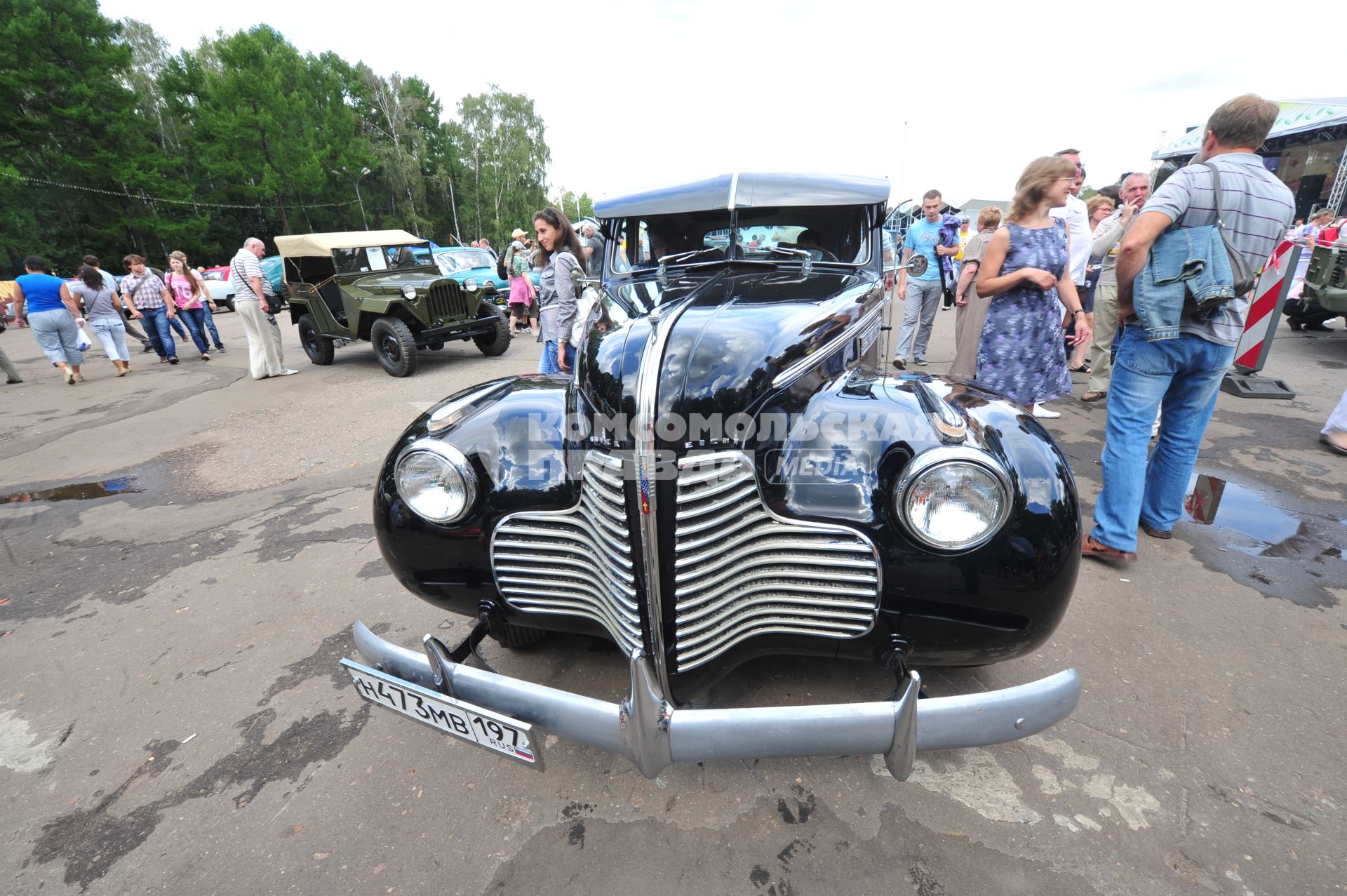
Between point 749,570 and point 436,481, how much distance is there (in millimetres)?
1034

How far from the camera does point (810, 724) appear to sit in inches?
57.7

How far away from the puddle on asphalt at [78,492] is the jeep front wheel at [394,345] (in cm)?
356

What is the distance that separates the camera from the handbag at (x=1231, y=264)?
95.8 inches

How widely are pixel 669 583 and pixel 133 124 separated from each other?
1670 inches

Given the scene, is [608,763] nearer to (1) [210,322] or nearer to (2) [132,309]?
(2) [132,309]

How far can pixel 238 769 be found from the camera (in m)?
2.02

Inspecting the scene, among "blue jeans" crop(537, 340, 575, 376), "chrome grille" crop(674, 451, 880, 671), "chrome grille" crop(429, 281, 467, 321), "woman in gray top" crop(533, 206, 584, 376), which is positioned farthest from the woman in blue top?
"chrome grille" crop(674, 451, 880, 671)

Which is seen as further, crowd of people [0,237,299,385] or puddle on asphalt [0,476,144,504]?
crowd of people [0,237,299,385]

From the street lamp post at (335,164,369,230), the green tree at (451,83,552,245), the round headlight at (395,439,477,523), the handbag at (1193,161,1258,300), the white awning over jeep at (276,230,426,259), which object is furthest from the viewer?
the green tree at (451,83,552,245)

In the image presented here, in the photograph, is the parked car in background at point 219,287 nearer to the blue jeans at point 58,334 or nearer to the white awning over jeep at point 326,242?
the blue jeans at point 58,334

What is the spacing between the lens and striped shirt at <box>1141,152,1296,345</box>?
2443 mm

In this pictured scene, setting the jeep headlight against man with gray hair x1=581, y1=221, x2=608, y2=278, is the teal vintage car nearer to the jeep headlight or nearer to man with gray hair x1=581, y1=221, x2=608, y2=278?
man with gray hair x1=581, y1=221, x2=608, y2=278

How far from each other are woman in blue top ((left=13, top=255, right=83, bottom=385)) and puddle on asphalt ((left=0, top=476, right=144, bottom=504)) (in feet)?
17.5

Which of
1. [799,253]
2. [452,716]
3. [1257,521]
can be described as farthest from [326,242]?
[1257,521]
